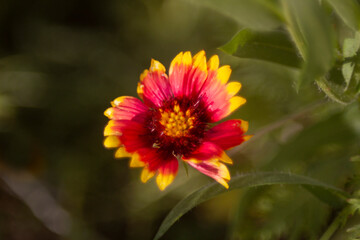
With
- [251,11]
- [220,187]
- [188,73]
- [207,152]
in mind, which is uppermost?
[251,11]

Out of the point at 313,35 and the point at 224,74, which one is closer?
the point at 313,35

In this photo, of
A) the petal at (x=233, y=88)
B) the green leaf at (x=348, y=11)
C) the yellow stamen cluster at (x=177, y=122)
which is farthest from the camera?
the yellow stamen cluster at (x=177, y=122)

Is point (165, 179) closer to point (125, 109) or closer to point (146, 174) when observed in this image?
point (146, 174)

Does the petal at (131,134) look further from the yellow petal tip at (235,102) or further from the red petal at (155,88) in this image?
the yellow petal tip at (235,102)

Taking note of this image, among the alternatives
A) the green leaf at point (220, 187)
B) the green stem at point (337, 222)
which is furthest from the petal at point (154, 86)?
the green stem at point (337, 222)

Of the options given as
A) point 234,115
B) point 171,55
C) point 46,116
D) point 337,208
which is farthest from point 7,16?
point 337,208

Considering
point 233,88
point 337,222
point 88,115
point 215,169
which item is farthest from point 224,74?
point 88,115
